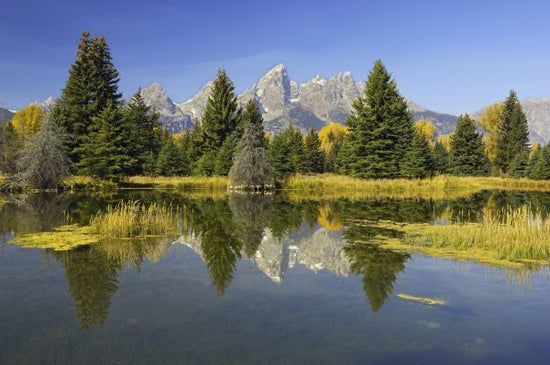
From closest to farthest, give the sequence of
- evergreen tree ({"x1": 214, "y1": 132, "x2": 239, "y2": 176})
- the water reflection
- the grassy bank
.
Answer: the water reflection
the grassy bank
evergreen tree ({"x1": 214, "y1": 132, "x2": 239, "y2": 176})

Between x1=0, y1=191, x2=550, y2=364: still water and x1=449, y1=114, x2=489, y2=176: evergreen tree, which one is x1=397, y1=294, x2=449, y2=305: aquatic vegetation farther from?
x1=449, y1=114, x2=489, y2=176: evergreen tree

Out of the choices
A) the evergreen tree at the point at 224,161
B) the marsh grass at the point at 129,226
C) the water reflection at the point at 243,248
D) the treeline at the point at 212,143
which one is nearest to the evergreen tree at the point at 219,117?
the treeline at the point at 212,143

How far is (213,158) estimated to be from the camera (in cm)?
4688

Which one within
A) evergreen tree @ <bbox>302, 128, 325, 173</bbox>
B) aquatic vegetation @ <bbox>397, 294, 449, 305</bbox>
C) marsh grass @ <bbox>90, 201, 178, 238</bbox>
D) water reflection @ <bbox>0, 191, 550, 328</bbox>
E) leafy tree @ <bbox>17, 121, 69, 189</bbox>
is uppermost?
evergreen tree @ <bbox>302, 128, 325, 173</bbox>

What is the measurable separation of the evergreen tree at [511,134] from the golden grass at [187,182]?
49.6 meters

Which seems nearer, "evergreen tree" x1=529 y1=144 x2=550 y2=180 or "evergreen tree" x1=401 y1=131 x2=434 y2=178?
"evergreen tree" x1=401 y1=131 x2=434 y2=178

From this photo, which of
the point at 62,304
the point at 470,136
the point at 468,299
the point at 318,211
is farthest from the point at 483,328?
the point at 470,136

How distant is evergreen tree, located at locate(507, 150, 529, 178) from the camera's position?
59.1m

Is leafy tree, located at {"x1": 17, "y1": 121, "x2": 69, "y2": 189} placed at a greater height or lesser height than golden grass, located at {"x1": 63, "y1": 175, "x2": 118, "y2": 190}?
greater

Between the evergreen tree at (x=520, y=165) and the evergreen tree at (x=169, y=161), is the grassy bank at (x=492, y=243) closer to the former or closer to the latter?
the evergreen tree at (x=169, y=161)

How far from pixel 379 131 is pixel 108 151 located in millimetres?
27446

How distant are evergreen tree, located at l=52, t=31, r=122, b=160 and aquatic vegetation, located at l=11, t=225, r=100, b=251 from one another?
32.5 metres

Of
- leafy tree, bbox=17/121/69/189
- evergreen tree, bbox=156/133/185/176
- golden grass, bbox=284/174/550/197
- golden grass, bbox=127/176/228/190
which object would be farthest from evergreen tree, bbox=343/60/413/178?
leafy tree, bbox=17/121/69/189

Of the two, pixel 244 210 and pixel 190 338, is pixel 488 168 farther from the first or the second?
pixel 190 338
